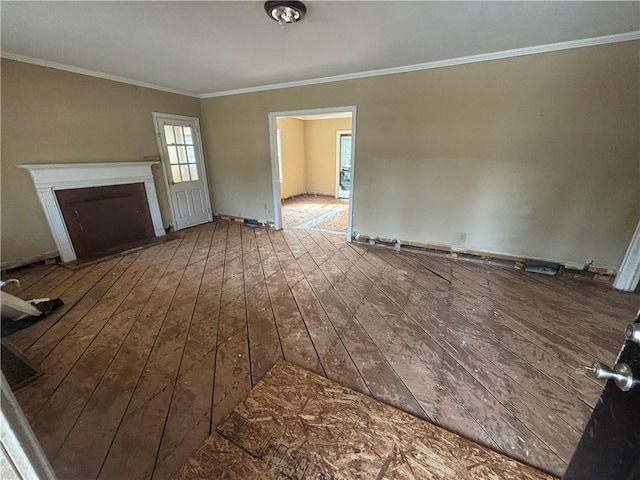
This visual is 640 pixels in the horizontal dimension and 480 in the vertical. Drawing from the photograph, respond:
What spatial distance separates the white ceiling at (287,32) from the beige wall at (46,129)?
0.27 meters

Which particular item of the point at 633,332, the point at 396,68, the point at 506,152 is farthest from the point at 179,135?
the point at 633,332

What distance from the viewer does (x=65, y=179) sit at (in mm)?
3283

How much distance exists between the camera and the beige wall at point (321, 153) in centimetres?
784

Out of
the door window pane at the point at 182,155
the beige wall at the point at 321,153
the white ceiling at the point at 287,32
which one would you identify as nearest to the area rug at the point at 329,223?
the beige wall at the point at 321,153

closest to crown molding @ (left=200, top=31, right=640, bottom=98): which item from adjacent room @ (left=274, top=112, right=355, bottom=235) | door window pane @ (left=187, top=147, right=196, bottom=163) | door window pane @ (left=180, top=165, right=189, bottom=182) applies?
door window pane @ (left=187, top=147, right=196, bottom=163)

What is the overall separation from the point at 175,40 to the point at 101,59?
4.10ft

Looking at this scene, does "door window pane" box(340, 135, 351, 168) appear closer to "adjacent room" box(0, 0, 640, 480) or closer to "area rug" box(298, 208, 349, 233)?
"area rug" box(298, 208, 349, 233)

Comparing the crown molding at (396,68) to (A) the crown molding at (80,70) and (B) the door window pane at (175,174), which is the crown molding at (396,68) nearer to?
(A) the crown molding at (80,70)

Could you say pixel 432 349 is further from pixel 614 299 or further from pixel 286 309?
pixel 614 299

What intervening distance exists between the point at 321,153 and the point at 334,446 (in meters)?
7.80

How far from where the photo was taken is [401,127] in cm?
348

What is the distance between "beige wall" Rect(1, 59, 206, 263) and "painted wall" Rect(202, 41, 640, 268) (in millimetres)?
2340

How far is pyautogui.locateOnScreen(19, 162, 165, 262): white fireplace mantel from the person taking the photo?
123 inches

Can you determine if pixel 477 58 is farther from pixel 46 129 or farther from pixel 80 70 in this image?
pixel 46 129
